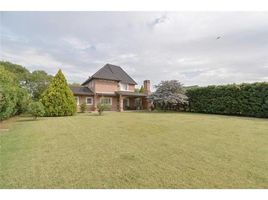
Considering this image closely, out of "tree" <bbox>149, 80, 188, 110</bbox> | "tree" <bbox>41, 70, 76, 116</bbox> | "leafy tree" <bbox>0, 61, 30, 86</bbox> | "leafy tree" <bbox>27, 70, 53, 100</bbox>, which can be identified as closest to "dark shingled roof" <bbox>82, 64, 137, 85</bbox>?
"tree" <bbox>149, 80, 188, 110</bbox>

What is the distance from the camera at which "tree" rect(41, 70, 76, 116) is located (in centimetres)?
1669

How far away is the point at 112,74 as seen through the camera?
1088 inches

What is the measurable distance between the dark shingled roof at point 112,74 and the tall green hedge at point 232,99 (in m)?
10.9

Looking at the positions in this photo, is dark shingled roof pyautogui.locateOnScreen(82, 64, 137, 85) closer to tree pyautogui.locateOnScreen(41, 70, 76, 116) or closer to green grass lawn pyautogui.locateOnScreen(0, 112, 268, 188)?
tree pyautogui.locateOnScreen(41, 70, 76, 116)

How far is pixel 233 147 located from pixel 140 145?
314cm

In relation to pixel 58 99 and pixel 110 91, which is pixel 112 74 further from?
pixel 58 99

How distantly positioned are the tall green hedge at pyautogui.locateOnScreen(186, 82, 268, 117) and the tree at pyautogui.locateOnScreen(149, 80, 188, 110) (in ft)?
4.54

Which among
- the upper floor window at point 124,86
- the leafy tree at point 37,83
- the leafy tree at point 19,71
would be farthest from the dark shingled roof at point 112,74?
the leafy tree at point 19,71

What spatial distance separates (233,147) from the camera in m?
5.75

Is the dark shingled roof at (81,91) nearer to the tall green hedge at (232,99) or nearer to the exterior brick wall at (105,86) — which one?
the exterior brick wall at (105,86)

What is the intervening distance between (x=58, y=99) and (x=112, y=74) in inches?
477
